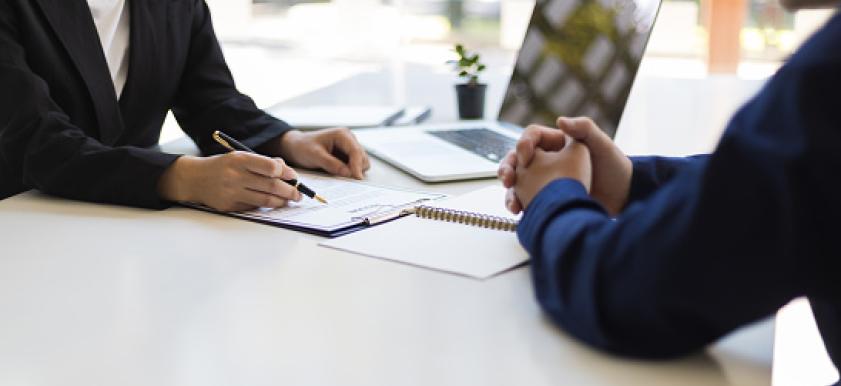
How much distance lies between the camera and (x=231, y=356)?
0.78m

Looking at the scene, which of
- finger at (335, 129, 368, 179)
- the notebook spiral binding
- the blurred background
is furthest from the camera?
the blurred background

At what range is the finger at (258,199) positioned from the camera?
1.22 metres

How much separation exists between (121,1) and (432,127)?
0.61 metres

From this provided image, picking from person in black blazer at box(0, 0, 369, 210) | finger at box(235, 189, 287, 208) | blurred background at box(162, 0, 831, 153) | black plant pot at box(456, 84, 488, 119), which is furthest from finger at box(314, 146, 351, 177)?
blurred background at box(162, 0, 831, 153)

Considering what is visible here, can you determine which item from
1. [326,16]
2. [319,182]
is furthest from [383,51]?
[319,182]

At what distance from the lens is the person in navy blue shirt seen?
59 centimetres

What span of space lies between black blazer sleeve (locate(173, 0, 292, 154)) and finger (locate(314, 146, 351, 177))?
140 millimetres

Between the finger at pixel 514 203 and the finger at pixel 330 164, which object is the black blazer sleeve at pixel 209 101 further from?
the finger at pixel 514 203

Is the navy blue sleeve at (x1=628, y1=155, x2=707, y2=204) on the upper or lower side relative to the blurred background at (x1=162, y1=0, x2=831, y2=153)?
upper

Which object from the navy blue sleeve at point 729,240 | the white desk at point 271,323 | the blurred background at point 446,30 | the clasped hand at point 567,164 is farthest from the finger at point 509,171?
the blurred background at point 446,30

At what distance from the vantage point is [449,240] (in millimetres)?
1093

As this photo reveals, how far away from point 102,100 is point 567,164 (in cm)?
83

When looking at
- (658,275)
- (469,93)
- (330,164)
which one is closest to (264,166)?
(330,164)

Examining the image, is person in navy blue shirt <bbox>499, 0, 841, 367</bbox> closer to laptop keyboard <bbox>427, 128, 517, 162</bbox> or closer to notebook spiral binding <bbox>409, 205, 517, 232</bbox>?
notebook spiral binding <bbox>409, 205, 517, 232</bbox>
